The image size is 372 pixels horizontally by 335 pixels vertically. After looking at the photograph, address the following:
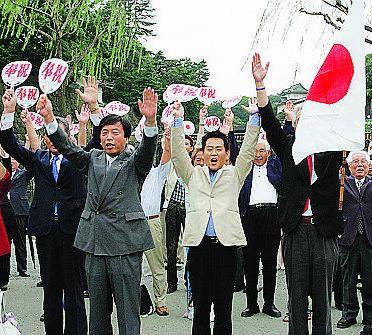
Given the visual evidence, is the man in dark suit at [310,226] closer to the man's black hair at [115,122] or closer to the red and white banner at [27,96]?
the man's black hair at [115,122]

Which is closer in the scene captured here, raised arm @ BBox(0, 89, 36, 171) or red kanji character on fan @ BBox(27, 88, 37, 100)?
raised arm @ BBox(0, 89, 36, 171)

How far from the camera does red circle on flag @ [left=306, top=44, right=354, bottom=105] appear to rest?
14.6 ft

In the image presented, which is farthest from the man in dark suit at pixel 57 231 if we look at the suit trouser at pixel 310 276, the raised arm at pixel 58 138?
the suit trouser at pixel 310 276

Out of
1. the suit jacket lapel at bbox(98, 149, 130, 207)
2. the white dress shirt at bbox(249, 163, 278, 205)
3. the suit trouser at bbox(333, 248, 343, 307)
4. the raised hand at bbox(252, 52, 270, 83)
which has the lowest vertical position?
the suit trouser at bbox(333, 248, 343, 307)

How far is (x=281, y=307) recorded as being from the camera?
770cm

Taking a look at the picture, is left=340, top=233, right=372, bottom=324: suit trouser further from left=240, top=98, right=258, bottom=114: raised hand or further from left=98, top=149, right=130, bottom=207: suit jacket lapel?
left=98, top=149, right=130, bottom=207: suit jacket lapel

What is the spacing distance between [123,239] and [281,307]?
361 cm

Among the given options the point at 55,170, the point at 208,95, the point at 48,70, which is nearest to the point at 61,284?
the point at 55,170

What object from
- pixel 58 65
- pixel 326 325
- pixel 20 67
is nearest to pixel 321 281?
pixel 326 325

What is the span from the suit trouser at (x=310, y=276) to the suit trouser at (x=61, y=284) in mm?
1929

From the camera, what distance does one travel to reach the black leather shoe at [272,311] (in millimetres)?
7164

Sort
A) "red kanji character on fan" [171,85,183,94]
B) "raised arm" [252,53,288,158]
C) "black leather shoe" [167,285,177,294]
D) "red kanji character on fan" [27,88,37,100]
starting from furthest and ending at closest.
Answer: "black leather shoe" [167,285,177,294], "red kanji character on fan" [27,88,37,100], "red kanji character on fan" [171,85,183,94], "raised arm" [252,53,288,158]

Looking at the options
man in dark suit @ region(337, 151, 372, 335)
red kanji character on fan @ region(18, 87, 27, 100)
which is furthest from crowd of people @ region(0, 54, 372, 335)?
red kanji character on fan @ region(18, 87, 27, 100)

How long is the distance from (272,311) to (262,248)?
2.46 feet
